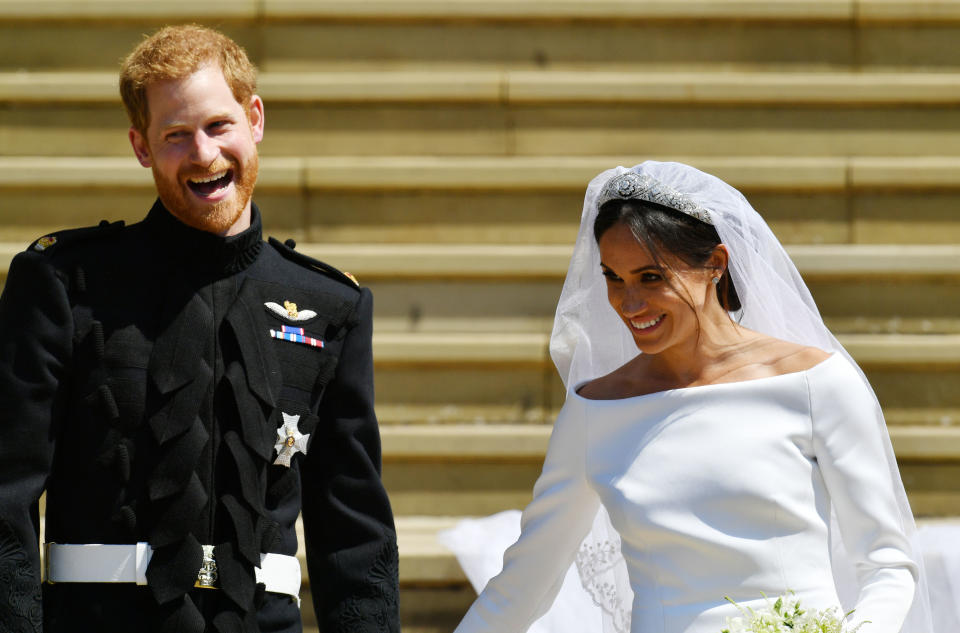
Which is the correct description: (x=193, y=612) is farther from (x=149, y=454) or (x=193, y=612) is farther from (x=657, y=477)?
(x=657, y=477)

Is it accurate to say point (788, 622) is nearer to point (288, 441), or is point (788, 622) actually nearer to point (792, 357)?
point (792, 357)

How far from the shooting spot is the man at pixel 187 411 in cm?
243

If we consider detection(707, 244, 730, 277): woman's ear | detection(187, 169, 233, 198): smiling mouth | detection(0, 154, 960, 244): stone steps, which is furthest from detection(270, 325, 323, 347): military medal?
detection(0, 154, 960, 244): stone steps

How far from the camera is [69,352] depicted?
248cm

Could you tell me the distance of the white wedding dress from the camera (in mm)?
2498

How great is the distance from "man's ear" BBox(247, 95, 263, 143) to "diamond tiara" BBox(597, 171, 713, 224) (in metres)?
0.79

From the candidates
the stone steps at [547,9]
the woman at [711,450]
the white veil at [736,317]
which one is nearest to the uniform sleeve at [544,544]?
the woman at [711,450]

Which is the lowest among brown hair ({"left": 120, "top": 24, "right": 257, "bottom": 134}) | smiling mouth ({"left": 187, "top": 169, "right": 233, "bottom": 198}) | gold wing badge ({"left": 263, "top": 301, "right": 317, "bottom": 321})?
gold wing badge ({"left": 263, "top": 301, "right": 317, "bottom": 321})

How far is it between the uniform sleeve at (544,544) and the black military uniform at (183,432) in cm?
25

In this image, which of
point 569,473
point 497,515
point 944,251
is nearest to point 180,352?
point 569,473

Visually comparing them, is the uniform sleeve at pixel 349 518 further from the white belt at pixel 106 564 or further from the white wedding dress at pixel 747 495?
→ the white wedding dress at pixel 747 495

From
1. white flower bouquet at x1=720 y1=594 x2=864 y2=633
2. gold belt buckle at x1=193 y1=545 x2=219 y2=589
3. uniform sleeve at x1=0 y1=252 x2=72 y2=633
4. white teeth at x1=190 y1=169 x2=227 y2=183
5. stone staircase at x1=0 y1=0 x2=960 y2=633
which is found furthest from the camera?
stone staircase at x1=0 y1=0 x2=960 y2=633

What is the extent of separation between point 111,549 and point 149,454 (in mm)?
198

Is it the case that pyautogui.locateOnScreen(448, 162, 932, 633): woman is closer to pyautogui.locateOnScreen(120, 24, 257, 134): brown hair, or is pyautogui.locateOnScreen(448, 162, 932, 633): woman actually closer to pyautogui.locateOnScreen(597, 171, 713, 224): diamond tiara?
pyautogui.locateOnScreen(597, 171, 713, 224): diamond tiara
